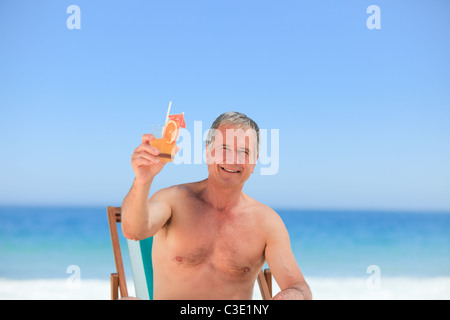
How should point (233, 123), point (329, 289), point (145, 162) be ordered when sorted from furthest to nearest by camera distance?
point (329, 289)
point (233, 123)
point (145, 162)

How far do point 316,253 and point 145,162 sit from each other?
11215 mm

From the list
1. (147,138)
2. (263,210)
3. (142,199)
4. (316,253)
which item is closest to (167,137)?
(147,138)

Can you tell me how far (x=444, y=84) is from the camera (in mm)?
15328

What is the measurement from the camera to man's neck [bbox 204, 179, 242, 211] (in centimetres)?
214

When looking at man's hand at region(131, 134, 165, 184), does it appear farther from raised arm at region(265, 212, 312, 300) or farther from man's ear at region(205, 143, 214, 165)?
raised arm at region(265, 212, 312, 300)

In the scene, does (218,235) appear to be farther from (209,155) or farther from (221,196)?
(209,155)

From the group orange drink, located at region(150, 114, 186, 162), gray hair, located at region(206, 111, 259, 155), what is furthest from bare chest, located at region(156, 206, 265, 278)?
orange drink, located at region(150, 114, 186, 162)

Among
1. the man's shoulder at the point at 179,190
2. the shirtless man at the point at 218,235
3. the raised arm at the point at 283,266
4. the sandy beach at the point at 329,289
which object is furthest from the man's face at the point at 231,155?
the sandy beach at the point at 329,289

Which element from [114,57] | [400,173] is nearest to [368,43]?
[400,173]

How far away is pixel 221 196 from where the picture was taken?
215 cm

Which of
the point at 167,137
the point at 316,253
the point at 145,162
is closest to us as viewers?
the point at 145,162

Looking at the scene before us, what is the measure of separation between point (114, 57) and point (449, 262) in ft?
40.5

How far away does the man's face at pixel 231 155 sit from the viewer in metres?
2.03

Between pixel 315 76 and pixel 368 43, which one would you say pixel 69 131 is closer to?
pixel 315 76
